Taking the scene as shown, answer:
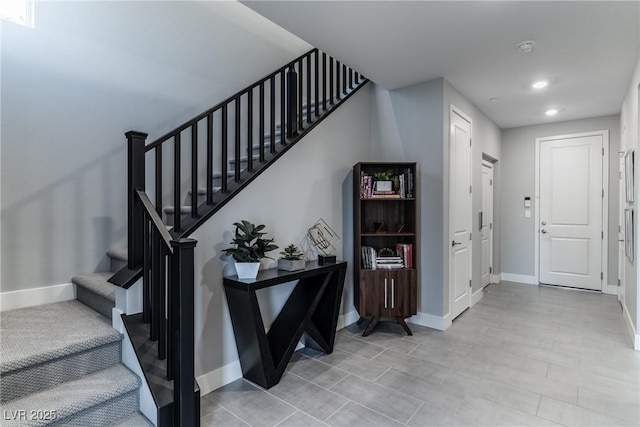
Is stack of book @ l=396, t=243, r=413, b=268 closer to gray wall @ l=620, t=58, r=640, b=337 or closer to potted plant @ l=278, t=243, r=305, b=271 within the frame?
potted plant @ l=278, t=243, r=305, b=271

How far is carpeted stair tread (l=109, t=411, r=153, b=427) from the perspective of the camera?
5.73 ft

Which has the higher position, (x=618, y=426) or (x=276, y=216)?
(x=276, y=216)

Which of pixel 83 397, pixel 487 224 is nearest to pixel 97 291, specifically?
pixel 83 397

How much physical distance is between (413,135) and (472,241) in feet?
5.72

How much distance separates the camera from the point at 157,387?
173 cm

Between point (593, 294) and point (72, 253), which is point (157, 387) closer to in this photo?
point (72, 253)

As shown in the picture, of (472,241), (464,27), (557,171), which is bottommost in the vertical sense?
(472,241)

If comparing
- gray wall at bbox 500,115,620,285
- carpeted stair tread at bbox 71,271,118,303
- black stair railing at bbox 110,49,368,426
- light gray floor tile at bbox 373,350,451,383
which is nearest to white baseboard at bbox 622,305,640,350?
light gray floor tile at bbox 373,350,451,383

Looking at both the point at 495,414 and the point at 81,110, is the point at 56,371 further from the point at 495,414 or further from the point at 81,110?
the point at 495,414

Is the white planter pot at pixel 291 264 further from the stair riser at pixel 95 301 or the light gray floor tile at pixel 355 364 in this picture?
the stair riser at pixel 95 301

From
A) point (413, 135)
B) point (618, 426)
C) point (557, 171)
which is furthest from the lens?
point (557, 171)

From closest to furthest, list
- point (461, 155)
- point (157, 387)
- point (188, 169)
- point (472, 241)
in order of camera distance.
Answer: point (157, 387), point (188, 169), point (461, 155), point (472, 241)

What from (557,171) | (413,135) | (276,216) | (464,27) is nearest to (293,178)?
(276,216)

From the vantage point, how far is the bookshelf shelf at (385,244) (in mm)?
3385
